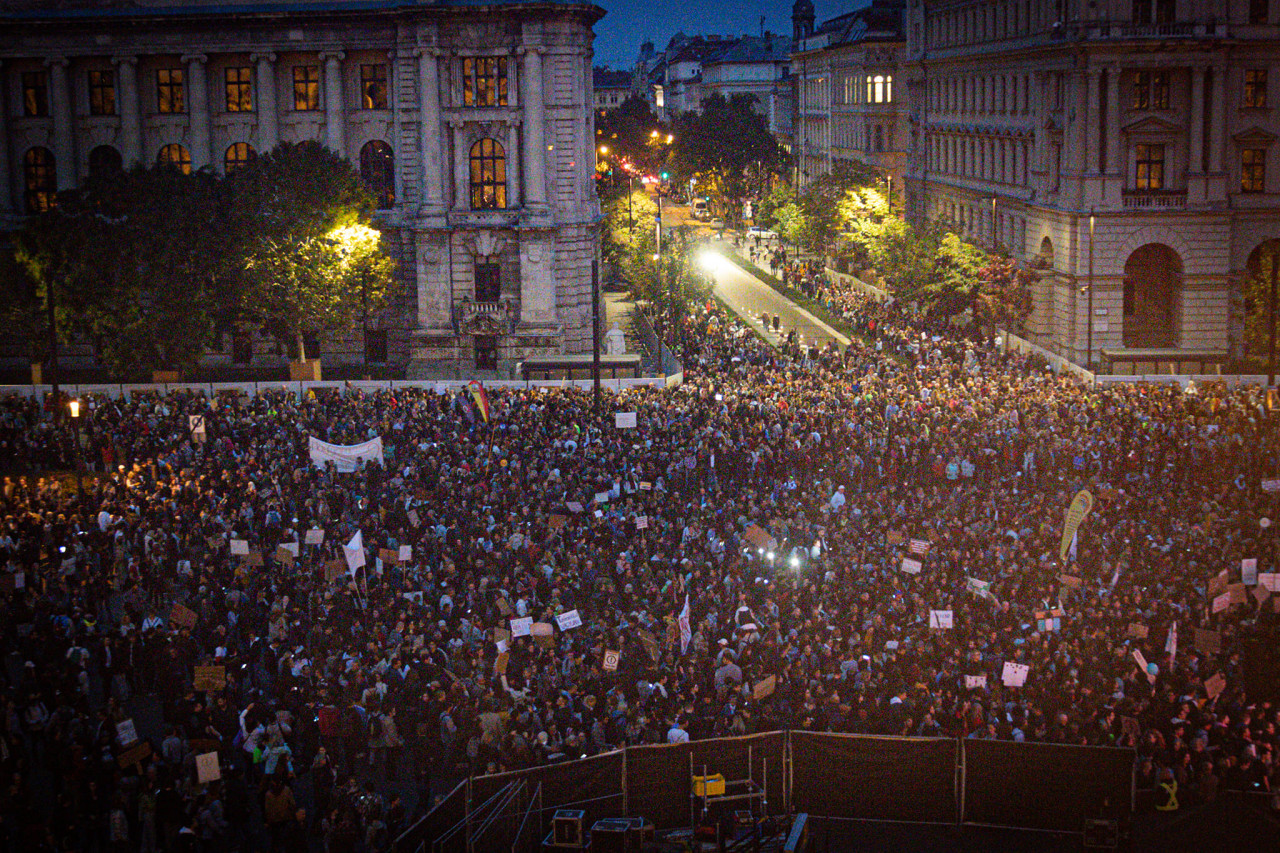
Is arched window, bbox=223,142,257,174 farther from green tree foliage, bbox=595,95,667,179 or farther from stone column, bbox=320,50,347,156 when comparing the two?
green tree foliage, bbox=595,95,667,179

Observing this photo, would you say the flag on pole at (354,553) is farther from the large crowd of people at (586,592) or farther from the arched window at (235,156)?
the arched window at (235,156)

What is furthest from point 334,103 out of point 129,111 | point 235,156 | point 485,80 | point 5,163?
point 5,163

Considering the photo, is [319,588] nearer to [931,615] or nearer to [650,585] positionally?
[650,585]

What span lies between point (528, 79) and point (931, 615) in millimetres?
40950

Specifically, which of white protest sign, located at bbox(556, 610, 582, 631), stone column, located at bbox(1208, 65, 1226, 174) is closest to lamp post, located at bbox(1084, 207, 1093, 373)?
stone column, located at bbox(1208, 65, 1226, 174)

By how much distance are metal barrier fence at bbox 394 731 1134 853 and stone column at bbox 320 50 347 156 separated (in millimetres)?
47175

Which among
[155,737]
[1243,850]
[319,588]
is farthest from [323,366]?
[1243,850]

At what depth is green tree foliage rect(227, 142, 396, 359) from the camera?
57.9m

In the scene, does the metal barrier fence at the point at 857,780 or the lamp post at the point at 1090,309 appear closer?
the metal barrier fence at the point at 857,780

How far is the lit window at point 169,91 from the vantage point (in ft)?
216

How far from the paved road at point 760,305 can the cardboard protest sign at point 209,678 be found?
1888 inches

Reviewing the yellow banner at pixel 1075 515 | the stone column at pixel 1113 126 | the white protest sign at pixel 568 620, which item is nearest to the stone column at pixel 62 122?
the stone column at pixel 1113 126

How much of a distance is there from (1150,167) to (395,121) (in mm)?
31709

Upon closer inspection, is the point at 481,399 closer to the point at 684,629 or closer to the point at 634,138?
the point at 684,629
